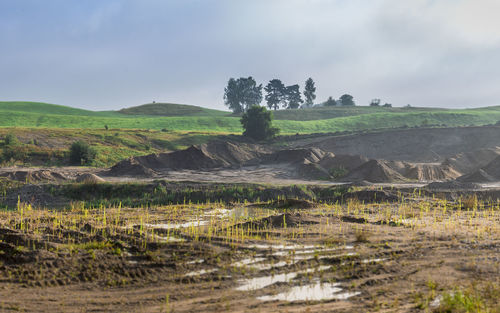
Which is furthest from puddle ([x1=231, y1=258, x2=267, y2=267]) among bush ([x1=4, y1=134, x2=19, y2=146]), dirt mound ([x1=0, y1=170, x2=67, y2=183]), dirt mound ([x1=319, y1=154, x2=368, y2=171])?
bush ([x1=4, y1=134, x2=19, y2=146])

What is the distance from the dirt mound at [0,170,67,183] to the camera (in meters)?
31.4

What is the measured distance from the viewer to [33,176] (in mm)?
31984

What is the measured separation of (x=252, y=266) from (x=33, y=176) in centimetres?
2657

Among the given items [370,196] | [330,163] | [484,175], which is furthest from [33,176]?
[484,175]

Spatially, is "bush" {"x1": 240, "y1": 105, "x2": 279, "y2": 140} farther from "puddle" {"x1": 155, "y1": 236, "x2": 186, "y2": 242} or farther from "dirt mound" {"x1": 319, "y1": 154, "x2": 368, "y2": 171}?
"puddle" {"x1": 155, "y1": 236, "x2": 186, "y2": 242}

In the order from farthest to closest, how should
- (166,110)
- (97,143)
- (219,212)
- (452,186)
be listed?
(166,110) < (97,143) < (452,186) < (219,212)

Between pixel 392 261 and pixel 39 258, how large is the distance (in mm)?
9394

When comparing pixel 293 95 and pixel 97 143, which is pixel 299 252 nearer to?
pixel 97 143

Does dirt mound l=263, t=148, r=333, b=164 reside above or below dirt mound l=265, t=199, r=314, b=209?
above

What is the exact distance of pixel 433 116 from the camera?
91750 mm

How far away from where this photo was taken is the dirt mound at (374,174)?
117 feet

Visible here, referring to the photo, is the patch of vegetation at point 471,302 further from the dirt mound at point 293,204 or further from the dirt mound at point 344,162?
the dirt mound at point 344,162

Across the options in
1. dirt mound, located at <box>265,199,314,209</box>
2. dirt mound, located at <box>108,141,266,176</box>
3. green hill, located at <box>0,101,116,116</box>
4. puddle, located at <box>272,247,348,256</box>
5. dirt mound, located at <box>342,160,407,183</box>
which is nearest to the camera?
puddle, located at <box>272,247,348,256</box>

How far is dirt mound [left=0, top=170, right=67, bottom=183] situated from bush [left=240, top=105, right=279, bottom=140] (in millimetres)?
32880
